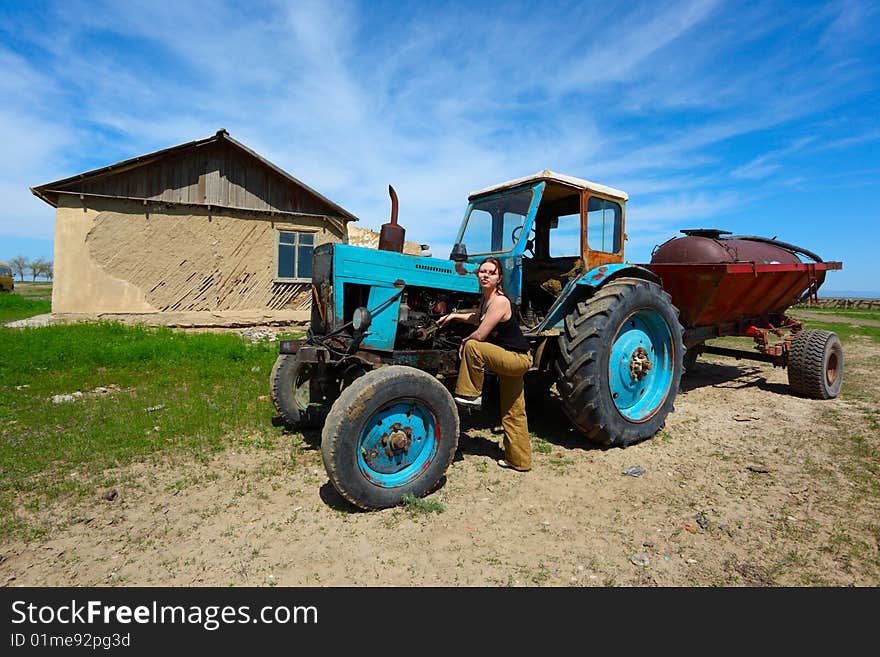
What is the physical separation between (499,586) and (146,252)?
33.2ft

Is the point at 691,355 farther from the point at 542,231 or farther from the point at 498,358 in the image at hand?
the point at 498,358

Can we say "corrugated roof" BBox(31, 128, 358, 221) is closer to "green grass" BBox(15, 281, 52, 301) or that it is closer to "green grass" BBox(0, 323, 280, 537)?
"green grass" BBox(0, 323, 280, 537)

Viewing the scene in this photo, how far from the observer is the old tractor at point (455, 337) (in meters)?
3.31

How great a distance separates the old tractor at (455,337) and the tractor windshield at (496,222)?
1 cm

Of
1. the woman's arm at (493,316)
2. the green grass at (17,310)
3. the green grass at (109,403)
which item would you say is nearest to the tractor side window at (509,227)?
the woman's arm at (493,316)

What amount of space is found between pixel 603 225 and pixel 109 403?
5.92m

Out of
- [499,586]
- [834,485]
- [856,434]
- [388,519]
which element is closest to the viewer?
[499,586]

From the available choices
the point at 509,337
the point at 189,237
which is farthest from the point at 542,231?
the point at 189,237

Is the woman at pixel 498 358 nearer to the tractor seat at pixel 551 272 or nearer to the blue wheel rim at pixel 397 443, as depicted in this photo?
the blue wheel rim at pixel 397 443
